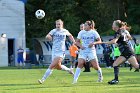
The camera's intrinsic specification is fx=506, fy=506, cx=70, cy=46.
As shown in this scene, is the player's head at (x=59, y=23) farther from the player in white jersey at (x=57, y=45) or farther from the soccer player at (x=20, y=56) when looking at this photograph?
the soccer player at (x=20, y=56)

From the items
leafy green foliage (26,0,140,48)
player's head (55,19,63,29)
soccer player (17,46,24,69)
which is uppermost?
leafy green foliage (26,0,140,48)

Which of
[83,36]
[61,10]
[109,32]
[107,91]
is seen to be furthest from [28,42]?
[107,91]

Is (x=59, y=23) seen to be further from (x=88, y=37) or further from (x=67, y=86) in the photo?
(x=67, y=86)

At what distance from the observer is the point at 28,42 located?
189 ft

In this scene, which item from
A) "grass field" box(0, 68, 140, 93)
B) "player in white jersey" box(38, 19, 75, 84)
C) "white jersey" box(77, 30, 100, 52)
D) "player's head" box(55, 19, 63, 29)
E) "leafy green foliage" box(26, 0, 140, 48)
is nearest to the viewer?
"grass field" box(0, 68, 140, 93)

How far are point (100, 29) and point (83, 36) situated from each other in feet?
134

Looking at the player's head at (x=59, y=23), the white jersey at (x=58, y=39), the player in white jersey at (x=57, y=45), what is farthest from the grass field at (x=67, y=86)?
the player's head at (x=59, y=23)

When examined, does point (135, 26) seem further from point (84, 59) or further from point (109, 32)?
point (84, 59)

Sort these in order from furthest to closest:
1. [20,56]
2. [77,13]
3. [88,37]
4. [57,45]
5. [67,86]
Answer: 1. [77,13]
2. [20,56]
3. [57,45]
4. [88,37]
5. [67,86]

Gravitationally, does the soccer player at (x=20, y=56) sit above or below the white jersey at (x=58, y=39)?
below

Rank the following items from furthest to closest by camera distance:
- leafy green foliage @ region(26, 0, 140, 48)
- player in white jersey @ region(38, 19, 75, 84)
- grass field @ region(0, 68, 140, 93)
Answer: leafy green foliage @ region(26, 0, 140, 48), player in white jersey @ region(38, 19, 75, 84), grass field @ region(0, 68, 140, 93)

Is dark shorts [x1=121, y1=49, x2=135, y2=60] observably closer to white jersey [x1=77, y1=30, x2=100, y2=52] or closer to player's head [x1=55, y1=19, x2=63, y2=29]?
white jersey [x1=77, y1=30, x2=100, y2=52]

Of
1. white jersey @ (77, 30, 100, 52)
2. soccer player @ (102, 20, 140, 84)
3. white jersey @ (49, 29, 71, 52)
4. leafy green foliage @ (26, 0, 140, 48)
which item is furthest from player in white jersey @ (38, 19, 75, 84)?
leafy green foliage @ (26, 0, 140, 48)

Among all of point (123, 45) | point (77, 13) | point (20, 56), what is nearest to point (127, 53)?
point (123, 45)
